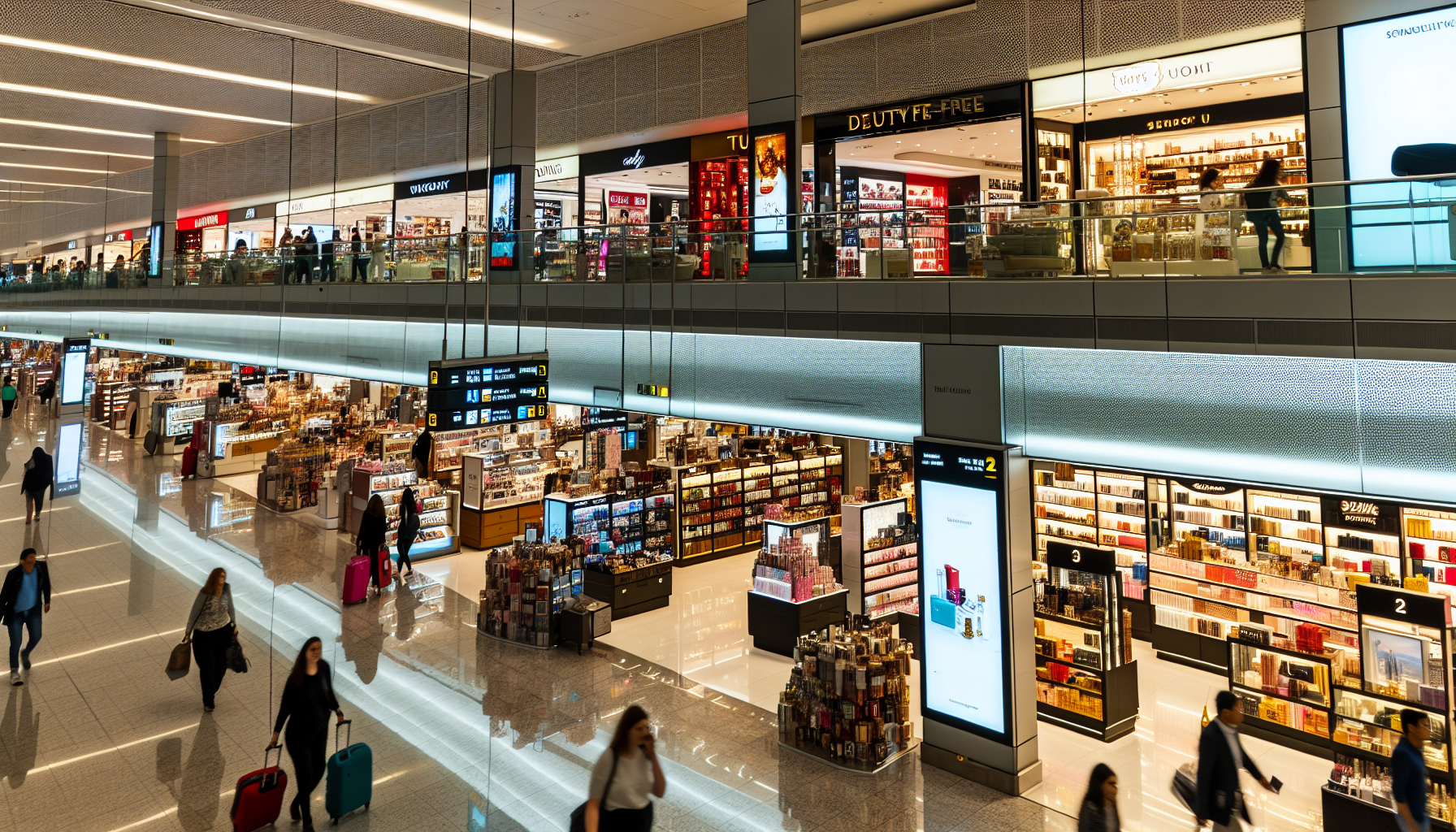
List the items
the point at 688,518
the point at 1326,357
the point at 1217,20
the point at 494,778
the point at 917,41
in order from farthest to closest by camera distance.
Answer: the point at 688,518 → the point at 917,41 → the point at 1217,20 → the point at 494,778 → the point at 1326,357

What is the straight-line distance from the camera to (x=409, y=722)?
781cm

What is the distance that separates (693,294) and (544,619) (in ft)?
14.3

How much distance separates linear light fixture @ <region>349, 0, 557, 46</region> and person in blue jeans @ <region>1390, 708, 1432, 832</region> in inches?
534

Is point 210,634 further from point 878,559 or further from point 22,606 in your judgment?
point 878,559

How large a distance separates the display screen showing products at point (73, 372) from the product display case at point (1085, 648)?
2141 centimetres

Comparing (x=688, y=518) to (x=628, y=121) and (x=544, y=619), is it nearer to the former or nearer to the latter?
(x=544, y=619)

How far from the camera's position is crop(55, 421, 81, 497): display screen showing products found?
55.1 feet

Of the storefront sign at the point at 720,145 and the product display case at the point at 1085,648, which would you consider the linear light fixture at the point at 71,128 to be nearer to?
the storefront sign at the point at 720,145

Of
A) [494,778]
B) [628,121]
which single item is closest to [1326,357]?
[494,778]

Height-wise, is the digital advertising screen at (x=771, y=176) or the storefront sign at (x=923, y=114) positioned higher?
the storefront sign at (x=923, y=114)

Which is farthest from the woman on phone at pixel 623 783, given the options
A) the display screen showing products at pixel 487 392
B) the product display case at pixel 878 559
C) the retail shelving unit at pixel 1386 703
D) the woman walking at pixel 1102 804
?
the product display case at pixel 878 559

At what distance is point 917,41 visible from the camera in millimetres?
13094

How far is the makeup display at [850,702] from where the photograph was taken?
736cm

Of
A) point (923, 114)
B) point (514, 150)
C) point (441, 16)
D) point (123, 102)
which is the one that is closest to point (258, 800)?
point (923, 114)
